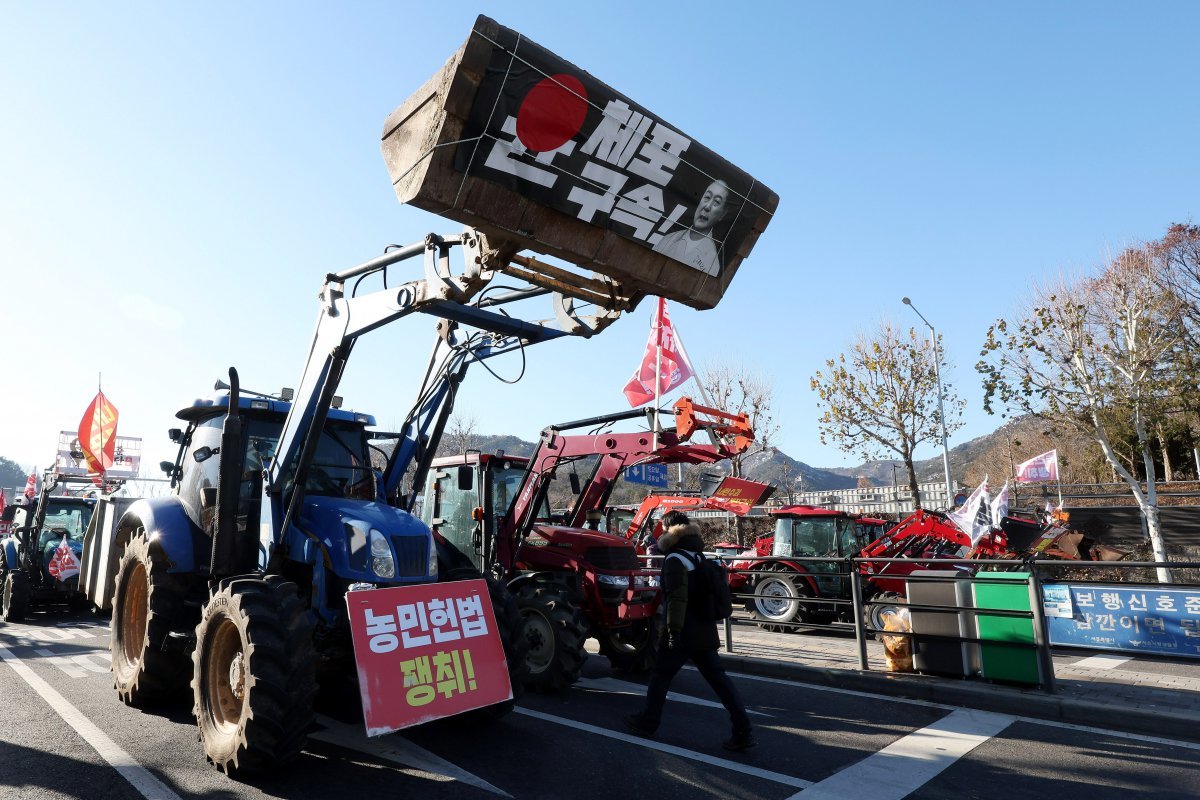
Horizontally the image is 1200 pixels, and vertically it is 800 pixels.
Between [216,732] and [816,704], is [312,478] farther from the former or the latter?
[816,704]

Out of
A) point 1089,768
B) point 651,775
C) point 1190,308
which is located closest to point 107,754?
point 651,775

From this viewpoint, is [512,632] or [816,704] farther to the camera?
[816,704]

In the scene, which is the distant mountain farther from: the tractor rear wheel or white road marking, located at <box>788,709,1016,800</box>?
white road marking, located at <box>788,709,1016,800</box>

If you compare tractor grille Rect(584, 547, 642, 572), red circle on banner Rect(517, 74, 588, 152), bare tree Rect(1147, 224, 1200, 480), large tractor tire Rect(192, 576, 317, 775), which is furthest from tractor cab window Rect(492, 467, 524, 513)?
bare tree Rect(1147, 224, 1200, 480)

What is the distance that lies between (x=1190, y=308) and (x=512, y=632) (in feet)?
100

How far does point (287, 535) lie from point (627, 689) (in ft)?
13.3

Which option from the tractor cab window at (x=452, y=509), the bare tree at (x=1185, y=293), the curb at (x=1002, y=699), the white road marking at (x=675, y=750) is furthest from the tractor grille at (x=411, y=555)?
the bare tree at (x=1185, y=293)

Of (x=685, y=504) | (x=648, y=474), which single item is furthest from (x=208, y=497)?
(x=685, y=504)

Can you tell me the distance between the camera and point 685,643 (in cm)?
568

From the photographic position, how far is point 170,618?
5812 mm

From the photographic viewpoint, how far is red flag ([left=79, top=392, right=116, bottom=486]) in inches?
643

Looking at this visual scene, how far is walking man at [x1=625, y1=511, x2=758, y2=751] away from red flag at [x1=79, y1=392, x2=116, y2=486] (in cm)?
1571

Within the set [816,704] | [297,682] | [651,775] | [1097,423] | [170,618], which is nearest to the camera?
[297,682]

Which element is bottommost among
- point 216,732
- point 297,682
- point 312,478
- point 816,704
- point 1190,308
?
point 816,704
